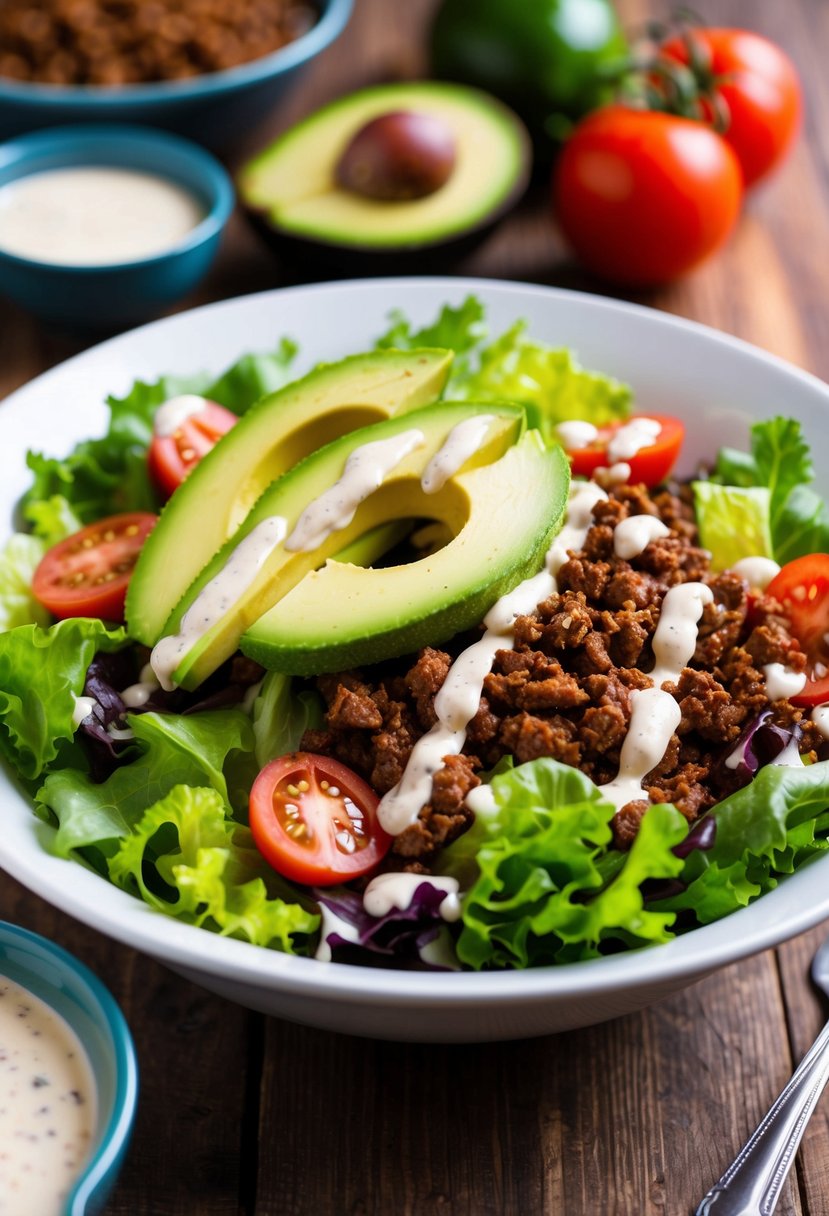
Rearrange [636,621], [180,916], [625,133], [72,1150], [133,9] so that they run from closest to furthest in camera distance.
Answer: [72,1150]
[180,916]
[636,621]
[625,133]
[133,9]

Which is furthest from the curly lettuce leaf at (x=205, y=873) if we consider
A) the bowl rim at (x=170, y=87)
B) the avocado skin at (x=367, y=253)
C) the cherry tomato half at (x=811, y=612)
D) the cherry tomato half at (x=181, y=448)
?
the bowl rim at (x=170, y=87)

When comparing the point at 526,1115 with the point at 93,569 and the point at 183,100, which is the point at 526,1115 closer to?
the point at 93,569

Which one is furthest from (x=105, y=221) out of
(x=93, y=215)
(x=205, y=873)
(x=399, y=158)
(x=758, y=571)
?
(x=205, y=873)

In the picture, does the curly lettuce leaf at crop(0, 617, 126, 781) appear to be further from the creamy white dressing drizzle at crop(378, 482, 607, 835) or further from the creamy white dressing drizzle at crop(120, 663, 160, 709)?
the creamy white dressing drizzle at crop(378, 482, 607, 835)

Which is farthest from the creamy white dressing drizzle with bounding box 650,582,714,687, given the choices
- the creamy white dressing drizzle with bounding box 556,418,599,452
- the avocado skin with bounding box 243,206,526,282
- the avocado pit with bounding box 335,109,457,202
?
the avocado pit with bounding box 335,109,457,202

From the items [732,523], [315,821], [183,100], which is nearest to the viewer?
[315,821]

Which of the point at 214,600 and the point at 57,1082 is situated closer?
the point at 57,1082

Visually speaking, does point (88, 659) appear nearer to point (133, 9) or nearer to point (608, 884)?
point (608, 884)

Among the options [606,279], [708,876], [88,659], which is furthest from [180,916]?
[606,279]
